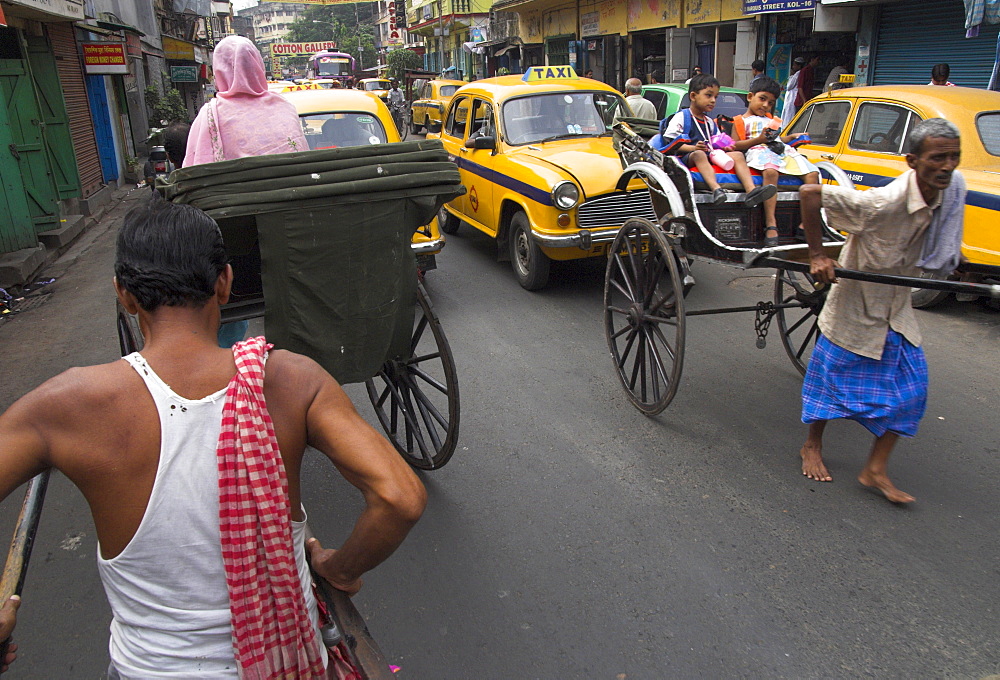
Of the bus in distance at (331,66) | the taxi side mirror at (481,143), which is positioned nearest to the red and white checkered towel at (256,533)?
the taxi side mirror at (481,143)

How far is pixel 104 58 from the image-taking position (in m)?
13.9

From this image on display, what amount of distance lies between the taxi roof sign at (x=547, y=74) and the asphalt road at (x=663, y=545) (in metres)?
4.51

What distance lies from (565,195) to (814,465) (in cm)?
341

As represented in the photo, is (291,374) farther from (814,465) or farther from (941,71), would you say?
(941,71)

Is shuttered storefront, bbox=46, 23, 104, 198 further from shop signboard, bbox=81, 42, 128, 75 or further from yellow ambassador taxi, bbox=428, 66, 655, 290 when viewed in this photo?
yellow ambassador taxi, bbox=428, 66, 655, 290

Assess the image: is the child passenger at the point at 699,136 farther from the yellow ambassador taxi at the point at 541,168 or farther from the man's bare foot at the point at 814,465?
the man's bare foot at the point at 814,465

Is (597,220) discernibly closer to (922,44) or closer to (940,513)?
(940,513)

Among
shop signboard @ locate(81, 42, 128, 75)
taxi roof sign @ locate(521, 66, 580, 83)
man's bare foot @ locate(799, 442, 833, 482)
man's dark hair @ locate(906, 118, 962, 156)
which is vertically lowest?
man's bare foot @ locate(799, 442, 833, 482)

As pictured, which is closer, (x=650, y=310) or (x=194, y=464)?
(x=194, y=464)

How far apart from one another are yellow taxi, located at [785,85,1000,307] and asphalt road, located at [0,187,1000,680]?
1150mm

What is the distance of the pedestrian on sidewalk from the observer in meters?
1.34

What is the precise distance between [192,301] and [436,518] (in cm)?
232

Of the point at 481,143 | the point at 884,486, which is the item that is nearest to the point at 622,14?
the point at 481,143

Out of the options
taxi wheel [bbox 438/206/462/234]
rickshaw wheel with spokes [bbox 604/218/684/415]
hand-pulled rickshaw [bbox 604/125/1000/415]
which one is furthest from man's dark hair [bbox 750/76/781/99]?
taxi wheel [bbox 438/206/462/234]
